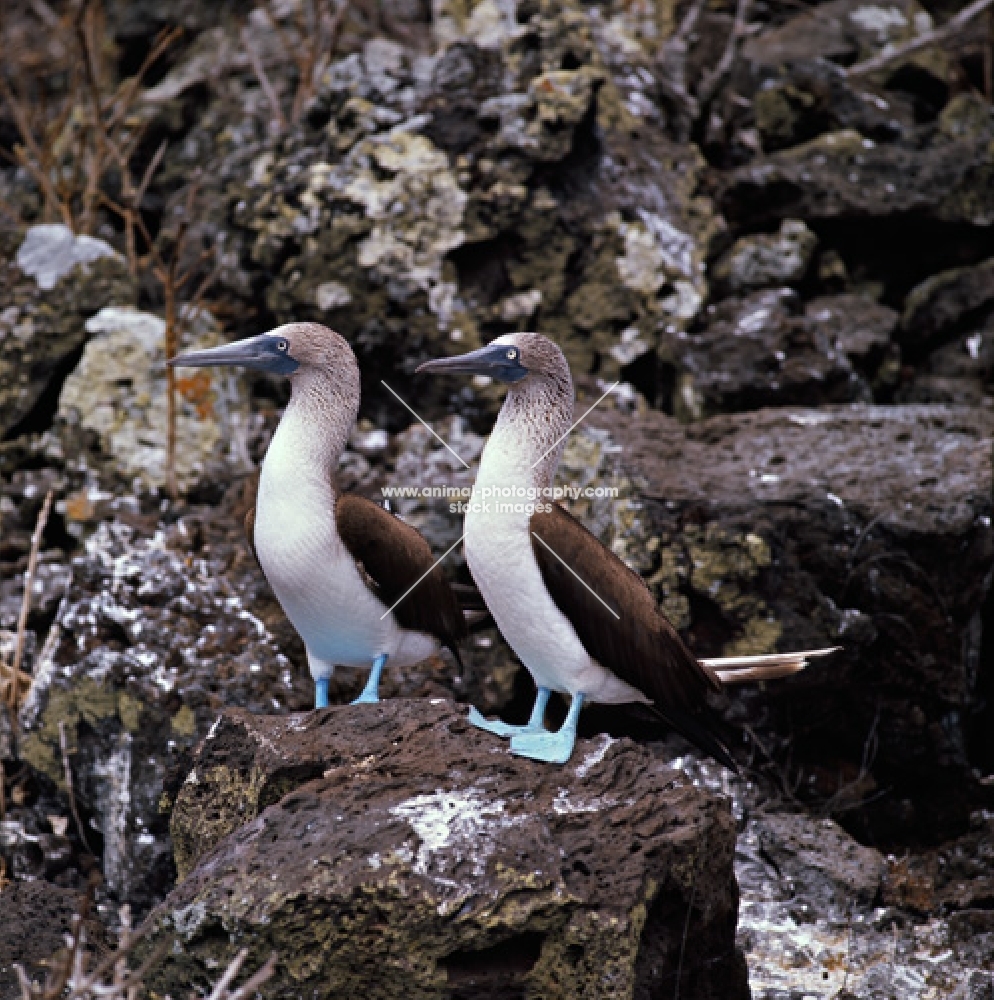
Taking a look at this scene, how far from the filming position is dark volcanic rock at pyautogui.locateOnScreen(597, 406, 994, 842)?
6.04 m

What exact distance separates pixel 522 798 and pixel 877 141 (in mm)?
6319

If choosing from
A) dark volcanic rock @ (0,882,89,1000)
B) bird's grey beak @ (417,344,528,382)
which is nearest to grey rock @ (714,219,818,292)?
bird's grey beak @ (417,344,528,382)

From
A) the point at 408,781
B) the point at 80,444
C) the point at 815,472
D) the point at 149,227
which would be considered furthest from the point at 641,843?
the point at 149,227

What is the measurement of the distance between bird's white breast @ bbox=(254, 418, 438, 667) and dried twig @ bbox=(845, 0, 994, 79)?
587 centimetres

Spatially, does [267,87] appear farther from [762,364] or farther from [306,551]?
[306,551]

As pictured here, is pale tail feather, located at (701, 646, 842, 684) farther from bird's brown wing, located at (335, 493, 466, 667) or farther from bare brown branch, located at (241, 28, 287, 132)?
bare brown branch, located at (241, 28, 287, 132)

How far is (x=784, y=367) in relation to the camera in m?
7.42

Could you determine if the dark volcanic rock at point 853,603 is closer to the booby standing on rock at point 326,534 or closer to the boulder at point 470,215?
the booby standing on rock at point 326,534

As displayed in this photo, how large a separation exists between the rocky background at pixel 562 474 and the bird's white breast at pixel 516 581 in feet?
1.16

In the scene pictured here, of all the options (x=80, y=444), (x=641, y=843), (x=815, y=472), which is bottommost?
(x=80, y=444)

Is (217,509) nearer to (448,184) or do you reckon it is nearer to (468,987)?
(448,184)

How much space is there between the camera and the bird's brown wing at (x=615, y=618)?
14.8 feet

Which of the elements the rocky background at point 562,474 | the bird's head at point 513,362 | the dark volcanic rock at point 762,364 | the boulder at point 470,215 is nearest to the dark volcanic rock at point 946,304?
the rocky background at point 562,474

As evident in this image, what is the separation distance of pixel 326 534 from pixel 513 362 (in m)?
0.84
